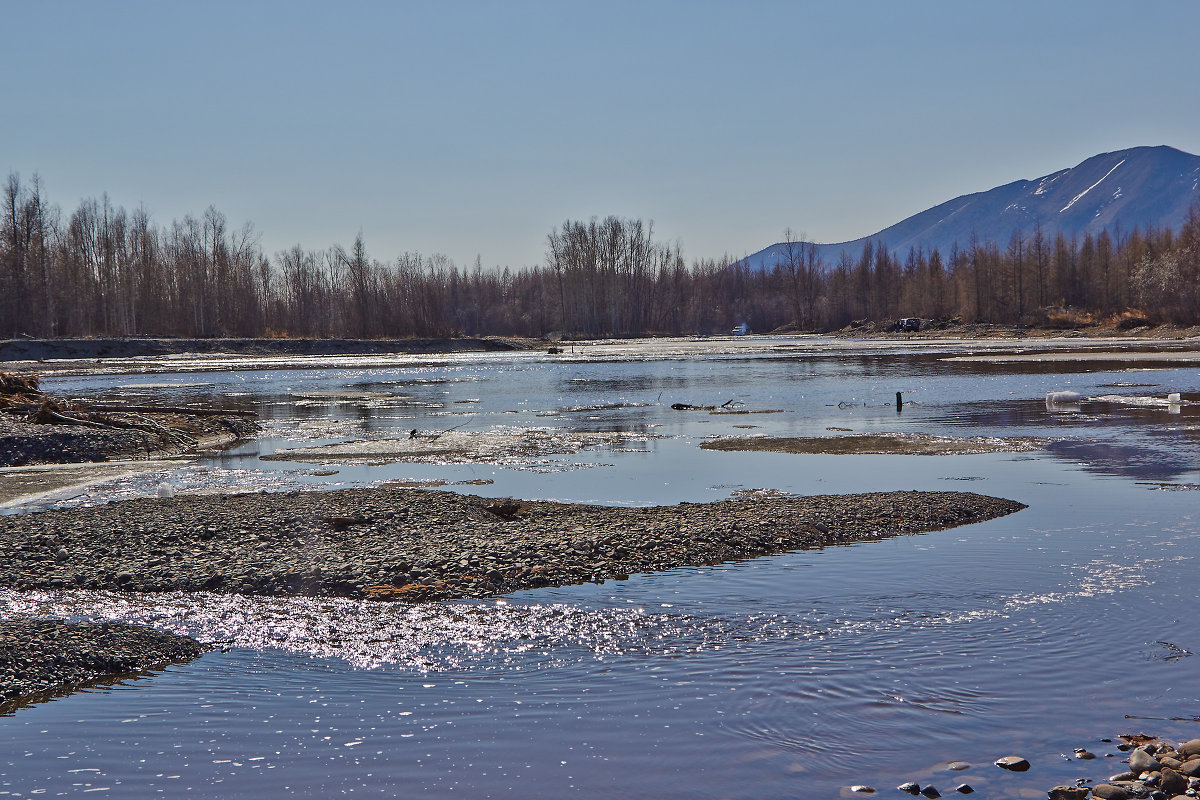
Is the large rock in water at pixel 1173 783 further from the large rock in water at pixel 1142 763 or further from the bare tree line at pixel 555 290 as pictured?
the bare tree line at pixel 555 290

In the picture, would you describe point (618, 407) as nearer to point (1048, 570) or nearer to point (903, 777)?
point (1048, 570)

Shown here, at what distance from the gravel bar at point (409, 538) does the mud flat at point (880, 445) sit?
268 inches

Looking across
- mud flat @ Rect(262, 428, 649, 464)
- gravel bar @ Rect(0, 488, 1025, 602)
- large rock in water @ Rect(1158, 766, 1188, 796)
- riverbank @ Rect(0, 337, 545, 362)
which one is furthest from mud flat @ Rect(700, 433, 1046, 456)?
riverbank @ Rect(0, 337, 545, 362)

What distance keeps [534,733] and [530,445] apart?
18.1 meters

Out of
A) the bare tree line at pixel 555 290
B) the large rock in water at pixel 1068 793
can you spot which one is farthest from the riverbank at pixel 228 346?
the large rock in water at pixel 1068 793

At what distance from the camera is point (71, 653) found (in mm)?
8477

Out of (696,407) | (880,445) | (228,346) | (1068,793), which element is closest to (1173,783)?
(1068,793)

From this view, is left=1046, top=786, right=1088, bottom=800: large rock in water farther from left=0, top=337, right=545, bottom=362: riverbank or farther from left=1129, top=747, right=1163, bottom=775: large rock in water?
left=0, top=337, right=545, bottom=362: riverbank

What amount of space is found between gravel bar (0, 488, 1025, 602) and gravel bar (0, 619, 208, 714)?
1783 mm

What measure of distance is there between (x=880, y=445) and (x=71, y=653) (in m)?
19.2

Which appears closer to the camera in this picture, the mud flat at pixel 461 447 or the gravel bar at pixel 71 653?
the gravel bar at pixel 71 653

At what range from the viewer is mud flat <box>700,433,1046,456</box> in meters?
22.5

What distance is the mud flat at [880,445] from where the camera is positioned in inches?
888

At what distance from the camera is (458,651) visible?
8844mm
